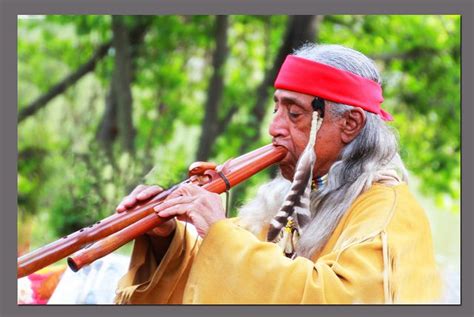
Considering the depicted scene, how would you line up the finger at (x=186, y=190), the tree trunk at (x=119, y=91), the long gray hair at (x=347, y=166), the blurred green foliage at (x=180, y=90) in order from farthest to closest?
1. the tree trunk at (x=119, y=91)
2. the blurred green foliage at (x=180, y=90)
3. the long gray hair at (x=347, y=166)
4. the finger at (x=186, y=190)

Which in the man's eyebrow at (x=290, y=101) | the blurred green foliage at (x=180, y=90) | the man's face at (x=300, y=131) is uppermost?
the man's eyebrow at (x=290, y=101)

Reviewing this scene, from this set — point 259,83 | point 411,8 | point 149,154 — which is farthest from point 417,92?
point 411,8

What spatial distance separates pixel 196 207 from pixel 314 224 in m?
0.42

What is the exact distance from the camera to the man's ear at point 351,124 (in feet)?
9.55

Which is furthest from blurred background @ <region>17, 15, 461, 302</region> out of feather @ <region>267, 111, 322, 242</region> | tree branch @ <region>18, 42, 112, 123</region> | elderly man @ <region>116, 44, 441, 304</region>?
feather @ <region>267, 111, 322, 242</region>

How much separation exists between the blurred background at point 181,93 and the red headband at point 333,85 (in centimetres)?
285

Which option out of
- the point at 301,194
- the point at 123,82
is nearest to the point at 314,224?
the point at 301,194

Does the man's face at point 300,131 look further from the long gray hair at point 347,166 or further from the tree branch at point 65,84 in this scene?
the tree branch at point 65,84

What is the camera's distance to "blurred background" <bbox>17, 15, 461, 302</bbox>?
6.54 metres

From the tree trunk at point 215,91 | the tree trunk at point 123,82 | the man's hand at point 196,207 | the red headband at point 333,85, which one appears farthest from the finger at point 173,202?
the tree trunk at point 215,91

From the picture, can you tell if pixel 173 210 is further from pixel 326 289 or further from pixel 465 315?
pixel 465 315

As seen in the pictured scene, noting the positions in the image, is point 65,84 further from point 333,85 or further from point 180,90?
point 333,85

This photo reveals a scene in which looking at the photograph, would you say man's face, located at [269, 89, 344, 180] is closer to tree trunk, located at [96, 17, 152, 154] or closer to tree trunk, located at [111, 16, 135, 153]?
tree trunk, located at [96, 17, 152, 154]

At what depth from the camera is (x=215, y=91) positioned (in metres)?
7.78
